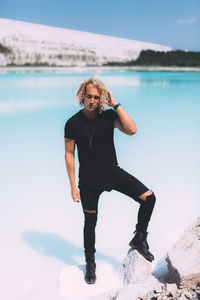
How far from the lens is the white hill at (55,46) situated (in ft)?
91.3

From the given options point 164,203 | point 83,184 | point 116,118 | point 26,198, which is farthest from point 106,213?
point 116,118

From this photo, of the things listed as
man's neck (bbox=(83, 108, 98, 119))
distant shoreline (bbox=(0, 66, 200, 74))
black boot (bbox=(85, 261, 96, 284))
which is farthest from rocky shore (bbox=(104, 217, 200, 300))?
distant shoreline (bbox=(0, 66, 200, 74))

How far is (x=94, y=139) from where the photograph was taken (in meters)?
1.57

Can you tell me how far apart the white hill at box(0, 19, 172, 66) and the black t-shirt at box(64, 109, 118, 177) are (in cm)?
2428

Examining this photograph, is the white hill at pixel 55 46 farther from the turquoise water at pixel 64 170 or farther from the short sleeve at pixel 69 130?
the short sleeve at pixel 69 130

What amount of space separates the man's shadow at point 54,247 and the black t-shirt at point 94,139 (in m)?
0.79

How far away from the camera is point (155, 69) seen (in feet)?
89.1

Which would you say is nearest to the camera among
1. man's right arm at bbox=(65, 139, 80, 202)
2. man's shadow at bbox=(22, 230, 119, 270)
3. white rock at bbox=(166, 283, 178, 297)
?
white rock at bbox=(166, 283, 178, 297)

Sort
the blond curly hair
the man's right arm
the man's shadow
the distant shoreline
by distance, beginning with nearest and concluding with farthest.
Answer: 1. the blond curly hair
2. the man's right arm
3. the man's shadow
4. the distant shoreline

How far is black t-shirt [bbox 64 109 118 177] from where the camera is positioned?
1565 mm

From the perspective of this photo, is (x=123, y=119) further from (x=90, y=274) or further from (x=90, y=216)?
(x=90, y=274)

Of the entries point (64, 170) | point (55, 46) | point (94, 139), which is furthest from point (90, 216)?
point (55, 46)

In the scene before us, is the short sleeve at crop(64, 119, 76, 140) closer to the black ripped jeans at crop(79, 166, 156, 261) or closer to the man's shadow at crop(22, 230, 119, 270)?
the black ripped jeans at crop(79, 166, 156, 261)

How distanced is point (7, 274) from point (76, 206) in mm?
993
